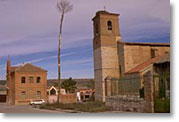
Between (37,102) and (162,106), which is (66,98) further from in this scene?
(162,106)

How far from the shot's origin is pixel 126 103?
19.1 ft

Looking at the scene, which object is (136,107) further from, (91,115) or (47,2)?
(47,2)

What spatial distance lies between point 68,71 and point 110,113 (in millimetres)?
1129

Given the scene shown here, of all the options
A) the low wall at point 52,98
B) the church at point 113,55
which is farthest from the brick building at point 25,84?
the church at point 113,55

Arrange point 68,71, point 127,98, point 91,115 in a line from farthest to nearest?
point 127,98 → point 68,71 → point 91,115

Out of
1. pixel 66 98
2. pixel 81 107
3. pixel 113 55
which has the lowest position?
pixel 81 107

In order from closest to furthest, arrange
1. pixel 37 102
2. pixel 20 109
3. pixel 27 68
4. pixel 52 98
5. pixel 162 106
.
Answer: pixel 20 109 → pixel 162 106 → pixel 27 68 → pixel 37 102 → pixel 52 98

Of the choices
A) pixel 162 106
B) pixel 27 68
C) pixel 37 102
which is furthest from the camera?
pixel 37 102

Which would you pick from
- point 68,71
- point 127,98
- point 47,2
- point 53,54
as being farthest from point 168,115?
point 47,2

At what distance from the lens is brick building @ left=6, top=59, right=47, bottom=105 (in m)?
5.31

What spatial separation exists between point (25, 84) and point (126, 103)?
2.14 metres

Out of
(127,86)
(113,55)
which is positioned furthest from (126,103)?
(113,55)

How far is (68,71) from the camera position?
5301 millimetres

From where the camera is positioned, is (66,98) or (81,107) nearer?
(81,107)
